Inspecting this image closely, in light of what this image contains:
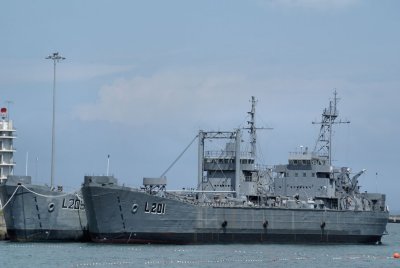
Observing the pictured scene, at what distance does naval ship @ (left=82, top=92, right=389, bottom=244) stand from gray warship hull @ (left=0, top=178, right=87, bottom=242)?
371 cm

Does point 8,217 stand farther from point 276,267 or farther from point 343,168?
point 343,168

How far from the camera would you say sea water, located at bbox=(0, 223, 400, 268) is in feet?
193

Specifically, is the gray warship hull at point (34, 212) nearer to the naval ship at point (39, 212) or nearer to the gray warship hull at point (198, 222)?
the naval ship at point (39, 212)

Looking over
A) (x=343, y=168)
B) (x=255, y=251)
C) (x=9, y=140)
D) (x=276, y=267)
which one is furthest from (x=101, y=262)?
(x=9, y=140)

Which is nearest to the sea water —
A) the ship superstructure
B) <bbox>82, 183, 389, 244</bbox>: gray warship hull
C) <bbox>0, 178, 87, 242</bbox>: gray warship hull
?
<bbox>82, 183, 389, 244</bbox>: gray warship hull

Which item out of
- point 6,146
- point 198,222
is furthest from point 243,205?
point 6,146

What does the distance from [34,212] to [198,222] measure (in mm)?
11346

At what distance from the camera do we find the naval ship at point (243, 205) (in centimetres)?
7100

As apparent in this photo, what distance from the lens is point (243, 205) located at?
7738cm

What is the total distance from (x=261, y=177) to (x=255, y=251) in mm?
15819

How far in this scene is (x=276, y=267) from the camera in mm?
59469

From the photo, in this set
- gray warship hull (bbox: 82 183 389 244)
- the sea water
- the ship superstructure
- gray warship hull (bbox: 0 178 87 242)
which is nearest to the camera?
the sea water

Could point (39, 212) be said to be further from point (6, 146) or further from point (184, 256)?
point (6, 146)

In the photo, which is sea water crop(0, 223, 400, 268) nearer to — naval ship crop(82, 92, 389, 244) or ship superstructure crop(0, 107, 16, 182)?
naval ship crop(82, 92, 389, 244)
